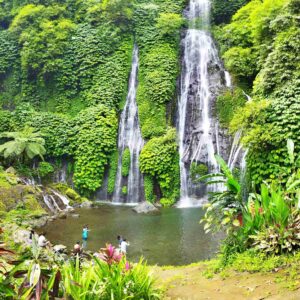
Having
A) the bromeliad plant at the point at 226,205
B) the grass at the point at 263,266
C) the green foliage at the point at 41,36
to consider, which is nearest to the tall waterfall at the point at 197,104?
the green foliage at the point at 41,36

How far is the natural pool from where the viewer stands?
36.6 feet

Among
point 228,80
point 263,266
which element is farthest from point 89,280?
point 228,80

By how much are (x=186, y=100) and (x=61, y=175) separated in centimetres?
946

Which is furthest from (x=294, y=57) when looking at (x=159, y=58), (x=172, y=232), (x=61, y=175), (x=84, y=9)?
(x=84, y=9)

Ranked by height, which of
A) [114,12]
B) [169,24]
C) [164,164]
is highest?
[114,12]

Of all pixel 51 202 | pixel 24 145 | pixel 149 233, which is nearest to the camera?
pixel 149 233

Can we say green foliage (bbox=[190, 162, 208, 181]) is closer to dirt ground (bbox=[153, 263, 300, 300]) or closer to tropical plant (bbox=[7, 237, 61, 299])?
dirt ground (bbox=[153, 263, 300, 300])

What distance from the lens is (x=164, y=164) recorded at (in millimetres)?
20203

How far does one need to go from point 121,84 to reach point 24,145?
25.7 ft

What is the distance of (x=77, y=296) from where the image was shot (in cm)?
405

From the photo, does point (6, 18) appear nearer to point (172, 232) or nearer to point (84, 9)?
point (84, 9)

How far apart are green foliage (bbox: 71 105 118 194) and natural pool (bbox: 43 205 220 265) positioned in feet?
11.4

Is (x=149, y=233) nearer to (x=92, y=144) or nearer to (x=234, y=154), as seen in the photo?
(x=234, y=154)

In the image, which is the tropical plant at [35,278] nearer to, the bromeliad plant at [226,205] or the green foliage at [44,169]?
the bromeliad plant at [226,205]
